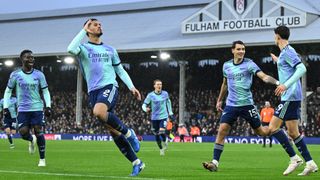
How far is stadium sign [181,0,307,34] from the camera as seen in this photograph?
147 feet

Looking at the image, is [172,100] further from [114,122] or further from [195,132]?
[114,122]

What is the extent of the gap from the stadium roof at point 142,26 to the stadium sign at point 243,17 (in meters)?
0.08

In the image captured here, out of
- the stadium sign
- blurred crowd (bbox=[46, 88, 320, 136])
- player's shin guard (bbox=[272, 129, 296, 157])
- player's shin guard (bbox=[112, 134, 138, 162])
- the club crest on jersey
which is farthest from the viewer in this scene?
blurred crowd (bbox=[46, 88, 320, 136])

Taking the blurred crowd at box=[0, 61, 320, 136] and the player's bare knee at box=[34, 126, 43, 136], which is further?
the blurred crowd at box=[0, 61, 320, 136]

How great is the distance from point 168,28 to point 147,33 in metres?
1.65

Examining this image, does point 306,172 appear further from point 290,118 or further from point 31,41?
point 31,41

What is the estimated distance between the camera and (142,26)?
54.6 meters

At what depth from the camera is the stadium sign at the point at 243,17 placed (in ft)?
147

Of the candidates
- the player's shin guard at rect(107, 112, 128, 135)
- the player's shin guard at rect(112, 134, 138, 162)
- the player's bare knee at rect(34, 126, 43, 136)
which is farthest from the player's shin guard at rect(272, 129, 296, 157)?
the player's bare knee at rect(34, 126, 43, 136)

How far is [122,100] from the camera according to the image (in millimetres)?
58438

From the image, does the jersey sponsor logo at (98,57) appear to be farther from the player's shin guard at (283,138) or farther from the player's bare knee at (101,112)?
the player's shin guard at (283,138)

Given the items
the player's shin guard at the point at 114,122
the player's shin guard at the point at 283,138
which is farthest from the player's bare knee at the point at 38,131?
the player's shin guard at the point at 283,138

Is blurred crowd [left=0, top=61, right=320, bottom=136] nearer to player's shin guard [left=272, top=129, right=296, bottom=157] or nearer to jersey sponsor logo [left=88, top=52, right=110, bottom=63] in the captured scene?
player's shin guard [left=272, top=129, right=296, bottom=157]

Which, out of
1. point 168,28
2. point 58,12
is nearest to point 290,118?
point 168,28
